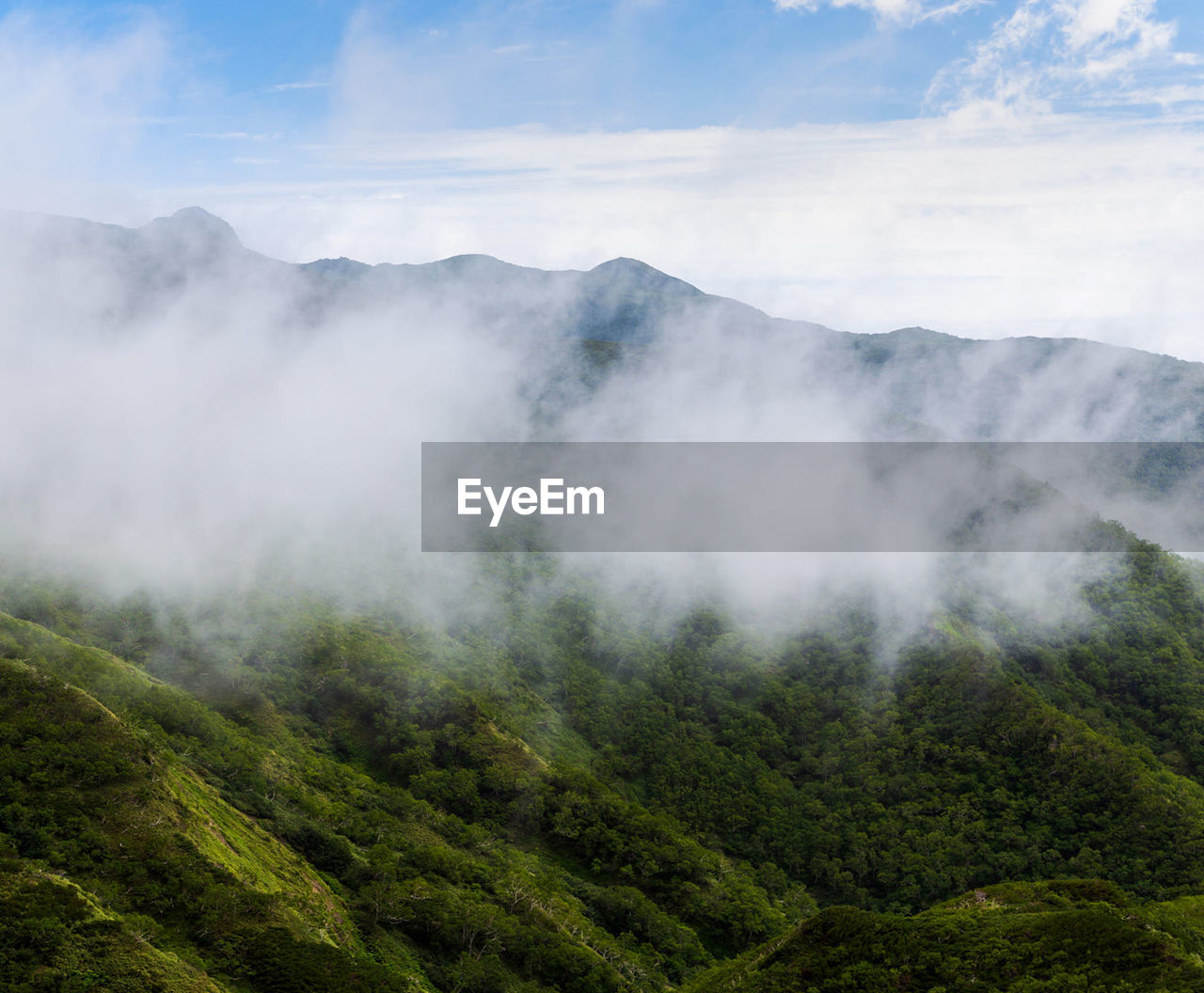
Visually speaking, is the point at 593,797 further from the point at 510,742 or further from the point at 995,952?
the point at 995,952

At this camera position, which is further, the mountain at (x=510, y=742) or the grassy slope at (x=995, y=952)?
the mountain at (x=510, y=742)

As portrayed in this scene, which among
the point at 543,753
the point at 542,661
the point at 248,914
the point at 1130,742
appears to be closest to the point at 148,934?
the point at 248,914

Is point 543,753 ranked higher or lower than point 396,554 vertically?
lower

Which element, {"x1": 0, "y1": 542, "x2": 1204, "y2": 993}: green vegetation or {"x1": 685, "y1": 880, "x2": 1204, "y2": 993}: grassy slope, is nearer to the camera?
{"x1": 685, "y1": 880, "x2": 1204, "y2": 993}: grassy slope

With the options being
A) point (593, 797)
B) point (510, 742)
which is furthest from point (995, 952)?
point (510, 742)

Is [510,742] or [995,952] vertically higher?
[995,952]

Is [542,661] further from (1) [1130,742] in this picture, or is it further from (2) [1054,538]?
(2) [1054,538]

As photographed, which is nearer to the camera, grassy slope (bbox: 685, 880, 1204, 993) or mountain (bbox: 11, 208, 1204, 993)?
grassy slope (bbox: 685, 880, 1204, 993)

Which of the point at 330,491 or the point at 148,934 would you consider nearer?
the point at 148,934
